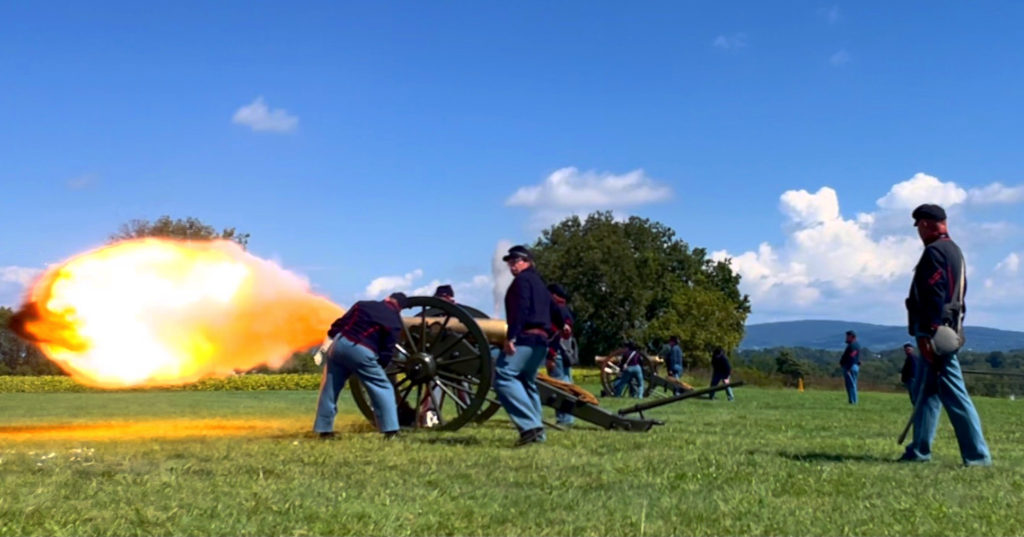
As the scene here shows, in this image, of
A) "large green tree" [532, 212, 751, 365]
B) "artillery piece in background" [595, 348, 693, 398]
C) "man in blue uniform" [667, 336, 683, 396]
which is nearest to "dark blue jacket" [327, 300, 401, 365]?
"artillery piece in background" [595, 348, 693, 398]

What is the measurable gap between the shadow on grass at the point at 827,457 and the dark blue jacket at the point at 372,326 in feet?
13.3

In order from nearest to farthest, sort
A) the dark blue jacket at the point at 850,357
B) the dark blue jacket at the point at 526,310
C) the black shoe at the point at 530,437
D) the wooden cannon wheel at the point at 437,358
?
the black shoe at the point at 530,437 < the dark blue jacket at the point at 526,310 < the wooden cannon wheel at the point at 437,358 < the dark blue jacket at the point at 850,357

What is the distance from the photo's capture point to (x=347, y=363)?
988 cm

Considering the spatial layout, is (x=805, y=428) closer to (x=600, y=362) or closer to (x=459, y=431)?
(x=459, y=431)

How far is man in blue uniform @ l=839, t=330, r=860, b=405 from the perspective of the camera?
22.3 m

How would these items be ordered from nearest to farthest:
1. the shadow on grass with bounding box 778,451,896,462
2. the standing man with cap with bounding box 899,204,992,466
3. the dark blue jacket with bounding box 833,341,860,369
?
the standing man with cap with bounding box 899,204,992,466 → the shadow on grass with bounding box 778,451,896,462 → the dark blue jacket with bounding box 833,341,860,369

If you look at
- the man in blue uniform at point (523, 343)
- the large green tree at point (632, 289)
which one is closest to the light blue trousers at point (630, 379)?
the man in blue uniform at point (523, 343)

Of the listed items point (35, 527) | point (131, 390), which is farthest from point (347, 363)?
point (131, 390)

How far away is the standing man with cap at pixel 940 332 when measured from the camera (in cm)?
736

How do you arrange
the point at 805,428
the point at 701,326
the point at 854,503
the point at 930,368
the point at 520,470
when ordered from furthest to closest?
the point at 701,326, the point at 805,428, the point at 930,368, the point at 520,470, the point at 854,503

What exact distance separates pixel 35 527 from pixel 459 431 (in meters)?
6.13

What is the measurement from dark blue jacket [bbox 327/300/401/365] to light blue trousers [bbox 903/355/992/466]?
198 inches

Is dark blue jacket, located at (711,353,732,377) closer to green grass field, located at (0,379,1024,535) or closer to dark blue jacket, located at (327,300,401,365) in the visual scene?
green grass field, located at (0,379,1024,535)

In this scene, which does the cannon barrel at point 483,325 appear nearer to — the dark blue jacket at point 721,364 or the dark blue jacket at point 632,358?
the dark blue jacket at point 632,358
